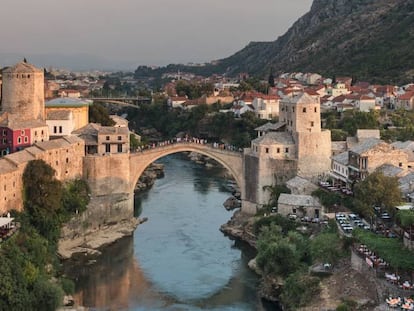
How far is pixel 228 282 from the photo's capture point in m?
27.1

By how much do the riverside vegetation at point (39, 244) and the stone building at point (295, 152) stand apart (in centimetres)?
798

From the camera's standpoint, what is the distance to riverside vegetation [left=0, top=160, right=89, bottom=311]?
72.2 feet

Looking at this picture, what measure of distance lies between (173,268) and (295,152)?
8.81m

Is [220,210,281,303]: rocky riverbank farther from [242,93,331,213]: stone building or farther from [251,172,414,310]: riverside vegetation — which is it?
[242,93,331,213]: stone building

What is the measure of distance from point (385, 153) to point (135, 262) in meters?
11.1

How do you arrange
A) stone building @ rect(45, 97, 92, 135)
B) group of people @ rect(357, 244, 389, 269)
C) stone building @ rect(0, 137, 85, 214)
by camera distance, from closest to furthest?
1. group of people @ rect(357, 244, 389, 269)
2. stone building @ rect(0, 137, 85, 214)
3. stone building @ rect(45, 97, 92, 135)

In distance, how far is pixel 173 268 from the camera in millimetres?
28844

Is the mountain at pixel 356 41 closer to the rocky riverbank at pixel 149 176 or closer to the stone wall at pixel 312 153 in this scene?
the rocky riverbank at pixel 149 176

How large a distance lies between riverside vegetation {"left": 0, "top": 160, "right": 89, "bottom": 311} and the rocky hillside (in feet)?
131

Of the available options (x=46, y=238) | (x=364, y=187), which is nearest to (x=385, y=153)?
(x=364, y=187)

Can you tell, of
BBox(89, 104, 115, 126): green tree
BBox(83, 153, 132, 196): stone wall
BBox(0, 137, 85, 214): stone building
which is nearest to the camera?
BBox(0, 137, 85, 214): stone building

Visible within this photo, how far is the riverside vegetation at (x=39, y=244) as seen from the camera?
22.0 meters

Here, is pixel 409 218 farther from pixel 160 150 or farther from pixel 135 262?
pixel 160 150

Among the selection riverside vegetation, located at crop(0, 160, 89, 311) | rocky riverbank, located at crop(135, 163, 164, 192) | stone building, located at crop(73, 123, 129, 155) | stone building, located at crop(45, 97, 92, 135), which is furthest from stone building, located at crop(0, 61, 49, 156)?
rocky riverbank, located at crop(135, 163, 164, 192)
